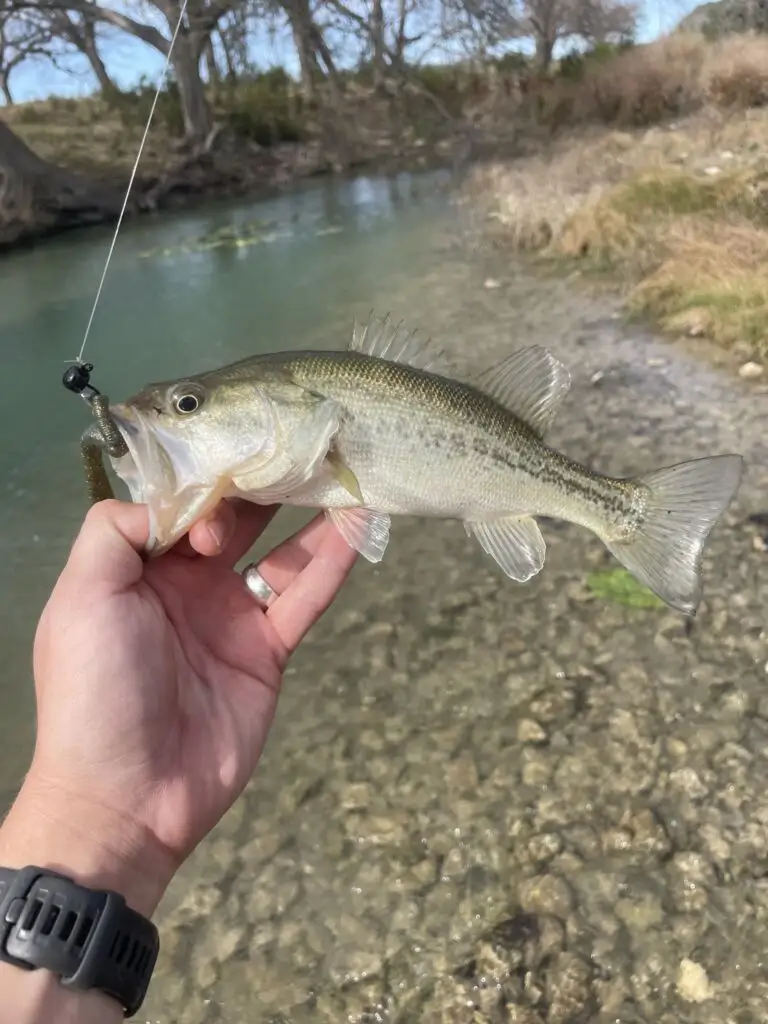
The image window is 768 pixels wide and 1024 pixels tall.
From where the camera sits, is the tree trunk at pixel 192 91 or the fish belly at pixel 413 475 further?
the tree trunk at pixel 192 91

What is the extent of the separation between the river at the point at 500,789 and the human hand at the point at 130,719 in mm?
912

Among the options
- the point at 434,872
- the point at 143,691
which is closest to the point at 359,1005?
the point at 434,872

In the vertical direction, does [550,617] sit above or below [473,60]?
below

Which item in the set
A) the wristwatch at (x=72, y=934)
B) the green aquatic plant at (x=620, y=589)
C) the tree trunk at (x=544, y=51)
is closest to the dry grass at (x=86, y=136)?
the tree trunk at (x=544, y=51)

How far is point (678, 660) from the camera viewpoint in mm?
4047

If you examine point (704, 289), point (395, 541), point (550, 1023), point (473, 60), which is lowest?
point (550, 1023)

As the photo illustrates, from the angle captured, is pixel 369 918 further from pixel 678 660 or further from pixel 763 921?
pixel 678 660

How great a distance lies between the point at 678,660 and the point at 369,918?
1.94 metres

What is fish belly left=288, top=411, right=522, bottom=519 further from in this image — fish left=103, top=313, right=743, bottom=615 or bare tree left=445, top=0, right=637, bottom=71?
bare tree left=445, top=0, right=637, bottom=71

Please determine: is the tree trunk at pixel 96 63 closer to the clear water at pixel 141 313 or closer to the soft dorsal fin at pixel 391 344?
the clear water at pixel 141 313

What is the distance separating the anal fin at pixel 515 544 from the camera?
2818 millimetres

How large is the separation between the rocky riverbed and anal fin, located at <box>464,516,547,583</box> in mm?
1192

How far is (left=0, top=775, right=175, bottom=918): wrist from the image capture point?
2.07 metres

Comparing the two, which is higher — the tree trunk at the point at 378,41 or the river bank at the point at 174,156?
the tree trunk at the point at 378,41
